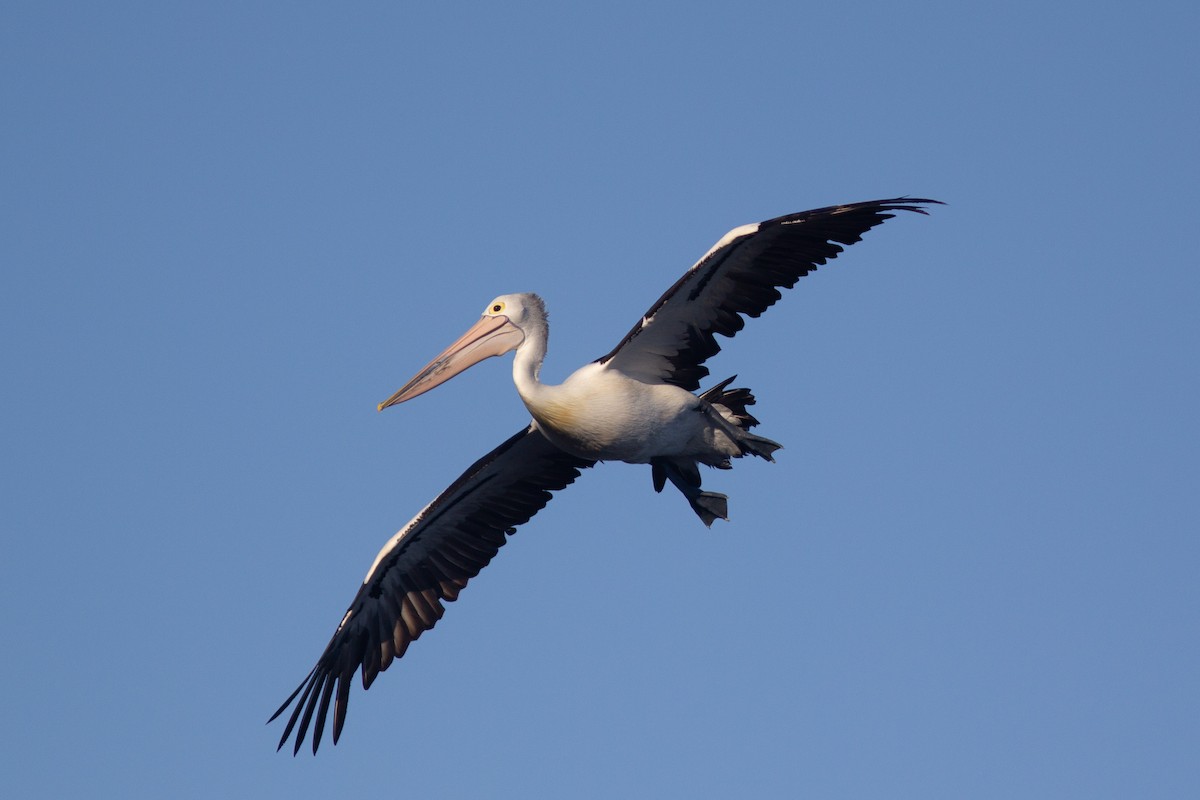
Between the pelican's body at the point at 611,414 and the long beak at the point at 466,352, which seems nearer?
the pelican's body at the point at 611,414

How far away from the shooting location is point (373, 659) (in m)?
14.9

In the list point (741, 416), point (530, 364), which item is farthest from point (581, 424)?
point (741, 416)

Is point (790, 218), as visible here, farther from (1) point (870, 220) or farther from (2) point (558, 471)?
(2) point (558, 471)

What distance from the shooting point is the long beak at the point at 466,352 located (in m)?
13.9

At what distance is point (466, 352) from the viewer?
14.1 meters

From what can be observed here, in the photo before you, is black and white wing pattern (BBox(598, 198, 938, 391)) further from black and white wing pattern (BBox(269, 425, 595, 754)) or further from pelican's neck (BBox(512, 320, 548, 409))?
black and white wing pattern (BBox(269, 425, 595, 754))

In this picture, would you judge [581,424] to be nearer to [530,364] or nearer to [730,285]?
[530,364]

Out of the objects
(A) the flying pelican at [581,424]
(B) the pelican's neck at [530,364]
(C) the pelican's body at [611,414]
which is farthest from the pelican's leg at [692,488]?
(B) the pelican's neck at [530,364]

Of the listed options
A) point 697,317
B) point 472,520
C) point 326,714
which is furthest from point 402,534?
point 697,317

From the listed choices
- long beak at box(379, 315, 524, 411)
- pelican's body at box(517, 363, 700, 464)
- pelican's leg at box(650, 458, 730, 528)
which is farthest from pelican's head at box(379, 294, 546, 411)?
pelican's leg at box(650, 458, 730, 528)

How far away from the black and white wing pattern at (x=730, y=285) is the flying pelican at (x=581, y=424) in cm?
1

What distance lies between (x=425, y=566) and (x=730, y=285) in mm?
4346

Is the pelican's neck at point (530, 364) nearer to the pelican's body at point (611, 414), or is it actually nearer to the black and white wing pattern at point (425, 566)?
the pelican's body at point (611, 414)

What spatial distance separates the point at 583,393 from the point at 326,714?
4.23 m
